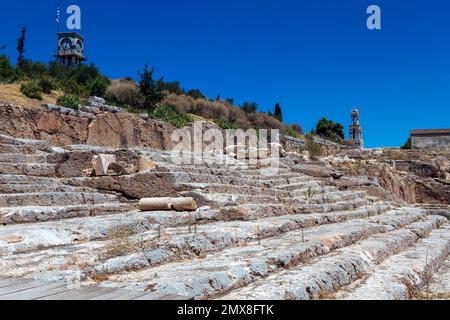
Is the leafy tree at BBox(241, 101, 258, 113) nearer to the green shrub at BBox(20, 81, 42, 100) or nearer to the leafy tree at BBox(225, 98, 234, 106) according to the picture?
the leafy tree at BBox(225, 98, 234, 106)

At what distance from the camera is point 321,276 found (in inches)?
139

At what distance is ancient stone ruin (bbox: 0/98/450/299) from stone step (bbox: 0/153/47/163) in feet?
0.07

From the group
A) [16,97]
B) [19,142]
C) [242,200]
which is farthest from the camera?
[16,97]

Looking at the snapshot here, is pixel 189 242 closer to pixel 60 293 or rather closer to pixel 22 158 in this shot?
pixel 60 293

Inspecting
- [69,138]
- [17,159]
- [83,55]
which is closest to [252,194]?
[17,159]

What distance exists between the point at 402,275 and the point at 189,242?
197cm

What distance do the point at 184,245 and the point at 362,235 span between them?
9.25ft

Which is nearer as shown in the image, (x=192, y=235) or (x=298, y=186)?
(x=192, y=235)

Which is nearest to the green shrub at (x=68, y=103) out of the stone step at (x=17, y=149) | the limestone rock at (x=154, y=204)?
the stone step at (x=17, y=149)

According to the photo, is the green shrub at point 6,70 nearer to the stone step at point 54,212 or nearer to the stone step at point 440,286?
the stone step at point 54,212

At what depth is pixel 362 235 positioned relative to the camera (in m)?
6.14

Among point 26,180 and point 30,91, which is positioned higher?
point 30,91

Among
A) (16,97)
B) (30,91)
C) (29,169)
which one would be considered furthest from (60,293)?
(30,91)

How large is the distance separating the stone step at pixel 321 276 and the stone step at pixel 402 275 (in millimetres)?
98
